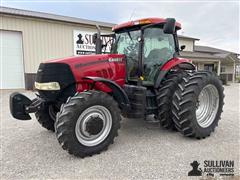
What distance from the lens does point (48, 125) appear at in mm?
3922

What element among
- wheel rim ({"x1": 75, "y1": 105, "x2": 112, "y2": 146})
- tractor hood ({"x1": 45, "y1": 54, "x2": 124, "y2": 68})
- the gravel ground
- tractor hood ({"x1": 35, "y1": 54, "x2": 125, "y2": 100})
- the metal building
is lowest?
the gravel ground

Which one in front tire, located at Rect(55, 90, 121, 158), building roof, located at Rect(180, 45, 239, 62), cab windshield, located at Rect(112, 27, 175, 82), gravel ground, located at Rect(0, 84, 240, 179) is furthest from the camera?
building roof, located at Rect(180, 45, 239, 62)

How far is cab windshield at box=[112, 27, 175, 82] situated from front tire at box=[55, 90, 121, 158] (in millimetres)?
1087

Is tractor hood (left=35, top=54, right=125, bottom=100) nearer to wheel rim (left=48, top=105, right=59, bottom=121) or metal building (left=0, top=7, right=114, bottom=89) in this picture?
wheel rim (left=48, top=105, right=59, bottom=121)

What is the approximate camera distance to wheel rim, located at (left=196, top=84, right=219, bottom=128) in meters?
3.90

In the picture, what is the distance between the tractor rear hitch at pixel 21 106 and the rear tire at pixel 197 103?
2516 millimetres

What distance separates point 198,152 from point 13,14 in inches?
441

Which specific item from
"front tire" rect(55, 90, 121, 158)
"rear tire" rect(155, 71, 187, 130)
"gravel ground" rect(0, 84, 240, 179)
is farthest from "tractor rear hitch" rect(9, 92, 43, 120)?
"rear tire" rect(155, 71, 187, 130)

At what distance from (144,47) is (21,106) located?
2534 millimetres

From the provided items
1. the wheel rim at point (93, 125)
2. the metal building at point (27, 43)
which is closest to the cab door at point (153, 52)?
the wheel rim at point (93, 125)

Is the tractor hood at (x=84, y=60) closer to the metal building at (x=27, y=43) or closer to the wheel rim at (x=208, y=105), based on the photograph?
the wheel rim at (x=208, y=105)

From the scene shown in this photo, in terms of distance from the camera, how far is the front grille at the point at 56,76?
3.04 metres

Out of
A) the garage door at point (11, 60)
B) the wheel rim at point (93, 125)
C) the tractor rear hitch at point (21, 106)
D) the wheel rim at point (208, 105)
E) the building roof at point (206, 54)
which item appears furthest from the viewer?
the building roof at point (206, 54)

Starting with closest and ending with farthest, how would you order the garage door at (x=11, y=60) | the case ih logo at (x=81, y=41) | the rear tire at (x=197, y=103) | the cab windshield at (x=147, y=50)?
the rear tire at (x=197, y=103) < the cab windshield at (x=147, y=50) < the garage door at (x=11, y=60) < the case ih logo at (x=81, y=41)
